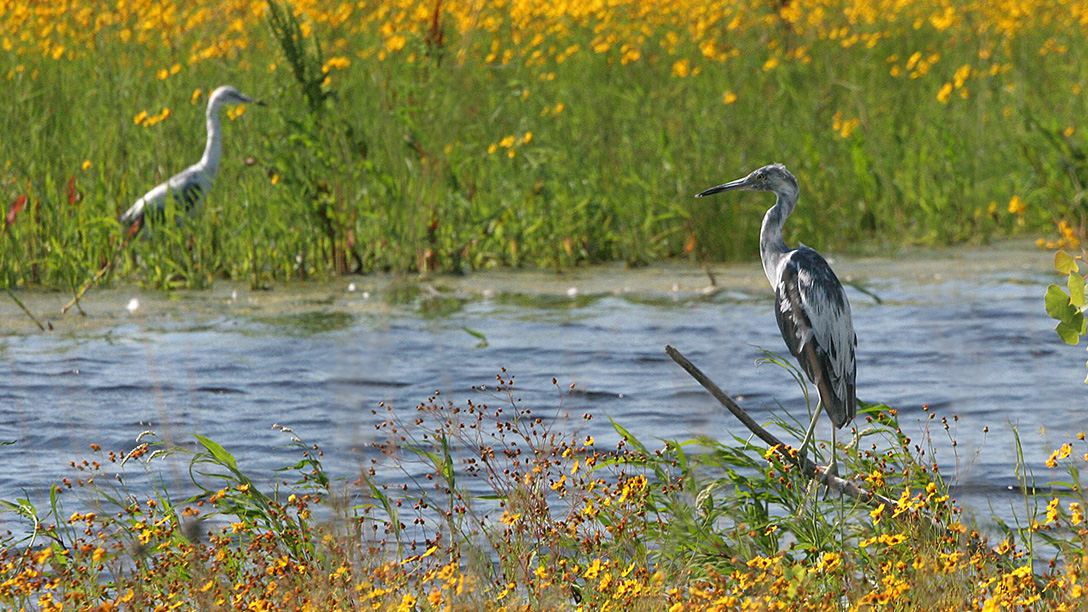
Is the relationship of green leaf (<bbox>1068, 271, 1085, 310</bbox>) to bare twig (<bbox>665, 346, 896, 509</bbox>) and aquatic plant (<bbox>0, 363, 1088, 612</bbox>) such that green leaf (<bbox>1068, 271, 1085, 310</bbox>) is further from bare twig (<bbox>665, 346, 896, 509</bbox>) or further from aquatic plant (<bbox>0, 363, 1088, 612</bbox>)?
bare twig (<bbox>665, 346, 896, 509</bbox>)

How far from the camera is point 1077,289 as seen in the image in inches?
124

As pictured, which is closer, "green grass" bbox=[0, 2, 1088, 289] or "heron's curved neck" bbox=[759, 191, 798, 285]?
"heron's curved neck" bbox=[759, 191, 798, 285]

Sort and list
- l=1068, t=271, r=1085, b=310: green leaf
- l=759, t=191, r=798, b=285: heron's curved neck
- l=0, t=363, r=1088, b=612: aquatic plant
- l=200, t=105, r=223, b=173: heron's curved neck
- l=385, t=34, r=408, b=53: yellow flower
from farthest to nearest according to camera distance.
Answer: l=385, t=34, r=408, b=53: yellow flower < l=200, t=105, r=223, b=173: heron's curved neck < l=759, t=191, r=798, b=285: heron's curved neck < l=1068, t=271, r=1085, b=310: green leaf < l=0, t=363, r=1088, b=612: aquatic plant

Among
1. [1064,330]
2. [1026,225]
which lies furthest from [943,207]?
[1064,330]

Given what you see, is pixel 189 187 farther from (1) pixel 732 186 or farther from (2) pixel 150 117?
(1) pixel 732 186

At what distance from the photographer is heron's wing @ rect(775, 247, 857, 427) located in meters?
4.10

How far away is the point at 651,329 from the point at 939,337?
1.28 metres

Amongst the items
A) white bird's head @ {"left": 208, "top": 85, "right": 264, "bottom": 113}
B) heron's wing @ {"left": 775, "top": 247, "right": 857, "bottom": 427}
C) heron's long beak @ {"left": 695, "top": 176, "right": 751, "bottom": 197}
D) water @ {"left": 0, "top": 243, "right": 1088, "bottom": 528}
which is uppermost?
white bird's head @ {"left": 208, "top": 85, "right": 264, "bottom": 113}

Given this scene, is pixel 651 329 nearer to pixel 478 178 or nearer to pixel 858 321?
pixel 858 321

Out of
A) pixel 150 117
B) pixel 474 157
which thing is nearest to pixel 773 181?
pixel 474 157

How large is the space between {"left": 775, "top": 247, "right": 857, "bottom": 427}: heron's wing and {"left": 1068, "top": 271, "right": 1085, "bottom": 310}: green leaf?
95 cm

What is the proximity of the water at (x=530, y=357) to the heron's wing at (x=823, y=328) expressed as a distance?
43 centimetres

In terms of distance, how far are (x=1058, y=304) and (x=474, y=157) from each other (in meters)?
5.28

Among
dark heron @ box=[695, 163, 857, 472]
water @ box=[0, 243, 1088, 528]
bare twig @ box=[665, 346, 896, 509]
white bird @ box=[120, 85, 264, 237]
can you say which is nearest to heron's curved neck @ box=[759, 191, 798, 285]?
dark heron @ box=[695, 163, 857, 472]
